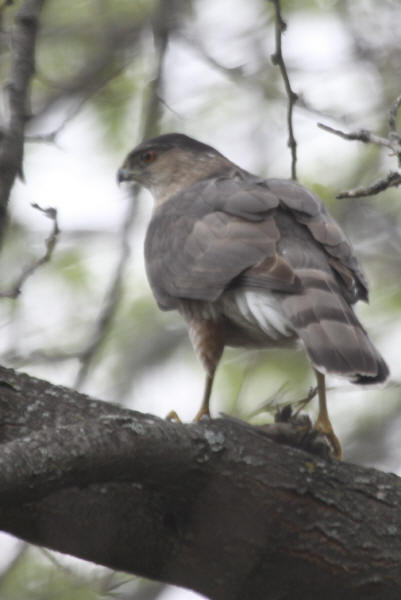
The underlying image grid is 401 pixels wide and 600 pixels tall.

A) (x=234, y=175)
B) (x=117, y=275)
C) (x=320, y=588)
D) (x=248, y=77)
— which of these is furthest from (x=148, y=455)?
(x=248, y=77)

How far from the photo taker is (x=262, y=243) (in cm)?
427

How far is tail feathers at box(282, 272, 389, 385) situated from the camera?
3479mm

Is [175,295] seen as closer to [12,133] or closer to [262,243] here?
[262,243]

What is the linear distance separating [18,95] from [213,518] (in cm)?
205

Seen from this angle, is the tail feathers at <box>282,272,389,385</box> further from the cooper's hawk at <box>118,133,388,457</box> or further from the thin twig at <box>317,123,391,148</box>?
the thin twig at <box>317,123,391,148</box>

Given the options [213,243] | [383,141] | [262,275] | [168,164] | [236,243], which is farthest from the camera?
[168,164]

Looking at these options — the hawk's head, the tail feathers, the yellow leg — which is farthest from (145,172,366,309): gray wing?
the hawk's head

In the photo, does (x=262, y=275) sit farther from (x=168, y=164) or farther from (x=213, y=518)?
(x=168, y=164)

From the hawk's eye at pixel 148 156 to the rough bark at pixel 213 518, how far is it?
3.34 metres

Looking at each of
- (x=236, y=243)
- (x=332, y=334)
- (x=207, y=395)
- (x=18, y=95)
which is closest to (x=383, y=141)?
(x=332, y=334)

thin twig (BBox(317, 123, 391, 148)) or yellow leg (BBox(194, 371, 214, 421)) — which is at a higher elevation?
thin twig (BBox(317, 123, 391, 148))

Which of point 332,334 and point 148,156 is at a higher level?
point 332,334

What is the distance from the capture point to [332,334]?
11.8 ft

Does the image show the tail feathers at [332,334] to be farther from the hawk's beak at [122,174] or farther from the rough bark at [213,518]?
the hawk's beak at [122,174]
